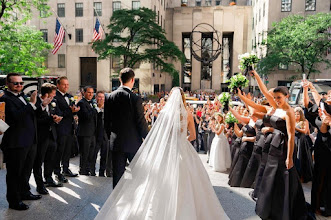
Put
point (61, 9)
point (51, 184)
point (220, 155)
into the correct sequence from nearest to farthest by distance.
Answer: point (51, 184) → point (220, 155) → point (61, 9)

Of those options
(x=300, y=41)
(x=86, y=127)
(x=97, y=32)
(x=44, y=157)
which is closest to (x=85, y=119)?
(x=86, y=127)

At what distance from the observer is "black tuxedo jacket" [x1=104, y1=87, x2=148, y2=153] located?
4922 mm

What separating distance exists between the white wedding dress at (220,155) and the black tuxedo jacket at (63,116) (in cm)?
447

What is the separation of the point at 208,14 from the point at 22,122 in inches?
2059

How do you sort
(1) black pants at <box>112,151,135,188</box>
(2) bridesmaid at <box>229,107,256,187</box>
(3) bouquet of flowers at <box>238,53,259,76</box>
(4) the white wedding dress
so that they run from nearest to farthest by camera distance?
(1) black pants at <box>112,151,135,188</box>
(3) bouquet of flowers at <box>238,53,259,76</box>
(2) bridesmaid at <box>229,107,256,187</box>
(4) the white wedding dress

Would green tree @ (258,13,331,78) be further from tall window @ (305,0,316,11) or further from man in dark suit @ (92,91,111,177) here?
man in dark suit @ (92,91,111,177)

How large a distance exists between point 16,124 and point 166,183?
2869 mm

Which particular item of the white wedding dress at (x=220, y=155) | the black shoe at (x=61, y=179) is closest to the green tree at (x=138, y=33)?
the white wedding dress at (x=220, y=155)

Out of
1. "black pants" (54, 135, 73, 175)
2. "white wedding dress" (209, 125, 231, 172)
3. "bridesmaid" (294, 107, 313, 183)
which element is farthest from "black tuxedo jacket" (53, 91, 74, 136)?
"bridesmaid" (294, 107, 313, 183)

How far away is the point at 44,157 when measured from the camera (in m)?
6.31

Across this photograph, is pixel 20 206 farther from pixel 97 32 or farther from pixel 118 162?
pixel 97 32

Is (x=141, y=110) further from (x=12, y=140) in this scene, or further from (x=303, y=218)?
(x=303, y=218)

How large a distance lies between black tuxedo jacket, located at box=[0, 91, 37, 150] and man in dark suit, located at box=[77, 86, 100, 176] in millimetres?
2178

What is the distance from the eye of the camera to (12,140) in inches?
202
